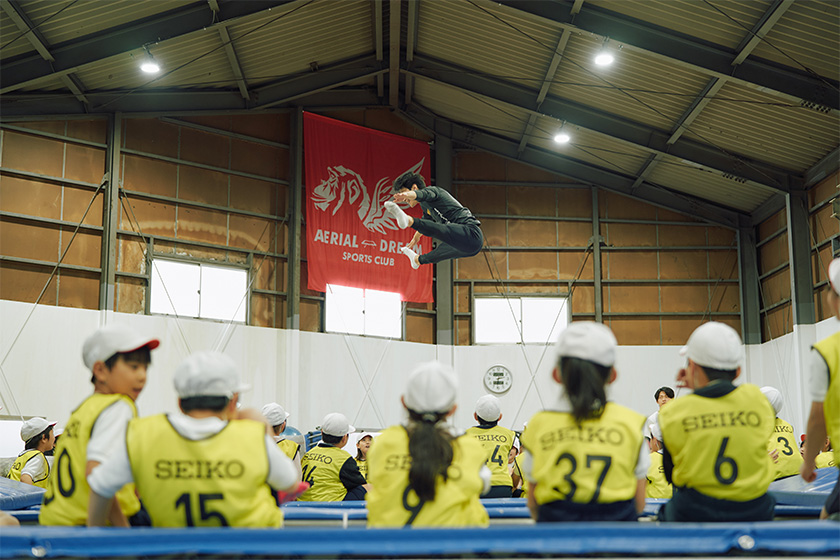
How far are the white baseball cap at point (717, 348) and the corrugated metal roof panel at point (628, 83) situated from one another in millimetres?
12667

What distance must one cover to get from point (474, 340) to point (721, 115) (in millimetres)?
8412

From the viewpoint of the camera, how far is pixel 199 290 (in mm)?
19422

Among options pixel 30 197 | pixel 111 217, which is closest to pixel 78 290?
pixel 111 217

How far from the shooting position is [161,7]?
53.8ft

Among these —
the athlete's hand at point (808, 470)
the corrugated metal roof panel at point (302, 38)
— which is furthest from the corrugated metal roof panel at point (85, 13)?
the athlete's hand at point (808, 470)

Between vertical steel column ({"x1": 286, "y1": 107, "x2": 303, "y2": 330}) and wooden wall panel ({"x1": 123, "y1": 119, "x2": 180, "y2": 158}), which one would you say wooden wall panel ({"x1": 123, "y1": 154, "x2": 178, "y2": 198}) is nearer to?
wooden wall panel ({"x1": 123, "y1": 119, "x2": 180, "y2": 158})

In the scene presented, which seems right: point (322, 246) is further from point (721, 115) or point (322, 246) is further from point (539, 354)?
point (721, 115)

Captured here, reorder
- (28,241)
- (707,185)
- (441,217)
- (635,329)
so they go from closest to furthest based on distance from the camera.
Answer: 1. (441,217)
2. (28,241)
3. (707,185)
4. (635,329)

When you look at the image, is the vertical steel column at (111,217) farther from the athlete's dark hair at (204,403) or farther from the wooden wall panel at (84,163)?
the athlete's dark hair at (204,403)

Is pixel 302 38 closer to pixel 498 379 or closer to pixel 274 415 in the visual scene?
pixel 498 379

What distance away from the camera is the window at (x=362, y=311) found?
20734 mm

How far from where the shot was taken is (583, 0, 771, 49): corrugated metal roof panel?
14961 mm

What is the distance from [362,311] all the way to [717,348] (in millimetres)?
16447

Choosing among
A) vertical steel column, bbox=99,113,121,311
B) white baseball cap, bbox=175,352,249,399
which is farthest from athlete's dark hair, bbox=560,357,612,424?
vertical steel column, bbox=99,113,121,311
